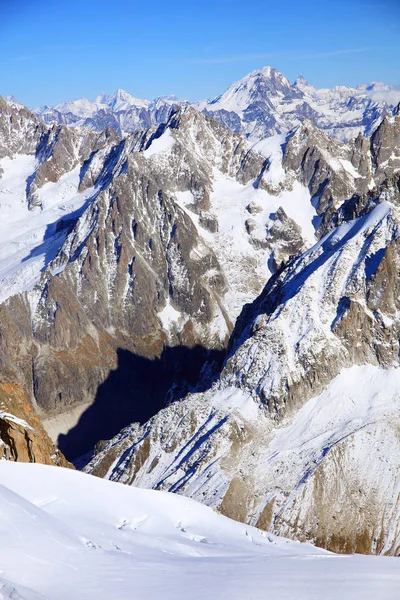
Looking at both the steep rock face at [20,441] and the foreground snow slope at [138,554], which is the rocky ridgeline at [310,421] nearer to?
the foreground snow slope at [138,554]

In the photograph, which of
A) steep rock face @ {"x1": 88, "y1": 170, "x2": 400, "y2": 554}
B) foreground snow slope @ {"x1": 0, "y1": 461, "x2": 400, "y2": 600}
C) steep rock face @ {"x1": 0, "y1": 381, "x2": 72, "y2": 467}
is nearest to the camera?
foreground snow slope @ {"x1": 0, "y1": 461, "x2": 400, "y2": 600}

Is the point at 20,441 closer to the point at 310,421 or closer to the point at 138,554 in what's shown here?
the point at 138,554

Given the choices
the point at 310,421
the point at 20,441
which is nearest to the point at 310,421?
the point at 310,421

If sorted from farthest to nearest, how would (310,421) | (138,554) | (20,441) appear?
(310,421) → (20,441) → (138,554)

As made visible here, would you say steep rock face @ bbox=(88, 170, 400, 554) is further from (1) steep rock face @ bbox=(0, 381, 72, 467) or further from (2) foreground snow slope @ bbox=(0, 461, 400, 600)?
(1) steep rock face @ bbox=(0, 381, 72, 467)

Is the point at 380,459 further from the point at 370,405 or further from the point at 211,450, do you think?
the point at 211,450

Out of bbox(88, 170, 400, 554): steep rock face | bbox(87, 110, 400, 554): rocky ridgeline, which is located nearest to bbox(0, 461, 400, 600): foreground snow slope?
bbox(88, 170, 400, 554): steep rock face

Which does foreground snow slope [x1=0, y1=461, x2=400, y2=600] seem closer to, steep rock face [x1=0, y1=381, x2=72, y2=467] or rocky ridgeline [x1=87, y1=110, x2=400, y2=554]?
steep rock face [x1=0, y1=381, x2=72, y2=467]

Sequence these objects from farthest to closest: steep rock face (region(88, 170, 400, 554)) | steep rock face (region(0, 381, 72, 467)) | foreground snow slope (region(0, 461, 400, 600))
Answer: steep rock face (region(88, 170, 400, 554)) < steep rock face (region(0, 381, 72, 467)) < foreground snow slope (region(0, 461, 400, 600))

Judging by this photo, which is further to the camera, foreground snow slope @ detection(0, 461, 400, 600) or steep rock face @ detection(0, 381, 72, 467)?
steep rock face @ detection(0, 381, 72, 467)

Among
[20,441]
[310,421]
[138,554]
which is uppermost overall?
[20,441]
